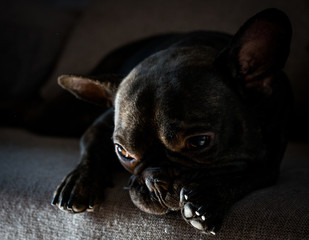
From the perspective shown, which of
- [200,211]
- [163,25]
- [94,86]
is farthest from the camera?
[163,25]

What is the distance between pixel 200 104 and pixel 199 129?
9cm

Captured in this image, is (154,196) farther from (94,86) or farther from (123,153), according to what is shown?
(94,86)

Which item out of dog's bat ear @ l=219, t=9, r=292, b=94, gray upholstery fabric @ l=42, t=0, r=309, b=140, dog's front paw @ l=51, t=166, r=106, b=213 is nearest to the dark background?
gray upholstery fabric @ l=42, t=0, r=309, b=140

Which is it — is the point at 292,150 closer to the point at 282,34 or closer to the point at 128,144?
the point at 282,34

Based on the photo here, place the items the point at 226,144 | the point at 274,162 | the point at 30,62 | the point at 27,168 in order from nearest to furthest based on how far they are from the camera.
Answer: the point at 226,144 < the point at 274,162 < the point at 27,168 < the point at 30,62

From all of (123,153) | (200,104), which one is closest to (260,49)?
(200,104)

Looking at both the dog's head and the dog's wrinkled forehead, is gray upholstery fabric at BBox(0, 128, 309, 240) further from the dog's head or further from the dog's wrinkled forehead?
the dog's wrinkled forehead

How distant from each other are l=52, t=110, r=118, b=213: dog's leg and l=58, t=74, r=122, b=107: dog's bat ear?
4.4 inches

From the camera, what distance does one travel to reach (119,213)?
1372 mm

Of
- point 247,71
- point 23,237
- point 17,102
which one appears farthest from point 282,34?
point 17,102

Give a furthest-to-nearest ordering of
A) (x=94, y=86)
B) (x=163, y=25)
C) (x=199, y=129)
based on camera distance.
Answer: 1. (x=163, y=25)
2. (x=94, y=86)
3. (x=199, y=129)

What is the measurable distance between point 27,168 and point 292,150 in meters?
1.27

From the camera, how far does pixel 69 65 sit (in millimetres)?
2689

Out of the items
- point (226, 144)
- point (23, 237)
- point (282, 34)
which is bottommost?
point (23, 237)
